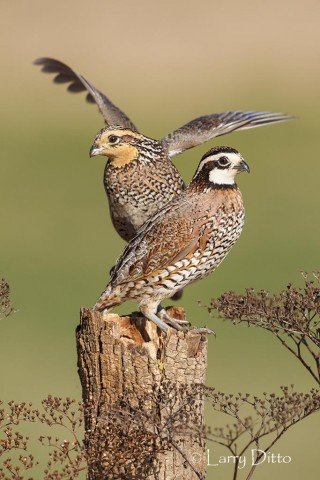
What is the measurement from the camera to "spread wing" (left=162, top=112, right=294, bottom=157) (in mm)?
12434

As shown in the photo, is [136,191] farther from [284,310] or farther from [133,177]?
[284,310]

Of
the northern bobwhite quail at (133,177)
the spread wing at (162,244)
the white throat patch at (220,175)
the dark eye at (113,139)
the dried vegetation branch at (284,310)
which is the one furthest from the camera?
the northern bobwhite quail at (133,177)

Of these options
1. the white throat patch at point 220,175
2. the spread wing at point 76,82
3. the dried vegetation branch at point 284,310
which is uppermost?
the spread wing at point 76,82

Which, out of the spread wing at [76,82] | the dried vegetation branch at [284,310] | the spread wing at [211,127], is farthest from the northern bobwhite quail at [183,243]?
the spread wing at [76,82]

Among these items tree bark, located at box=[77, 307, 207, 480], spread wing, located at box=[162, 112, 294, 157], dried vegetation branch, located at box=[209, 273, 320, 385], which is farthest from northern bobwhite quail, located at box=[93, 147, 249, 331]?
spread wing, located at box=[162, 112, 294, 157]

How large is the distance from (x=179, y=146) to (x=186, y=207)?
7.37 feet

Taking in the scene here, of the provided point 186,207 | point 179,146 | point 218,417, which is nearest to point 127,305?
point 218,417

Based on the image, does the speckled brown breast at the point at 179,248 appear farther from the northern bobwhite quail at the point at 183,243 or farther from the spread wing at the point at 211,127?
the spread wing at the point at 211,127

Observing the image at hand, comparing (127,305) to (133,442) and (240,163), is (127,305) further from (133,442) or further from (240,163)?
(133,442)

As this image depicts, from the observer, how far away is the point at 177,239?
10.1 meters

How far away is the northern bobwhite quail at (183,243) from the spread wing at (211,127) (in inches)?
82.2

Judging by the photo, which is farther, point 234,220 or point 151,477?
point 234,220

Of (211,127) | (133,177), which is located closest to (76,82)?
(211,127)

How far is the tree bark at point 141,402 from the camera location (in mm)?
8641
